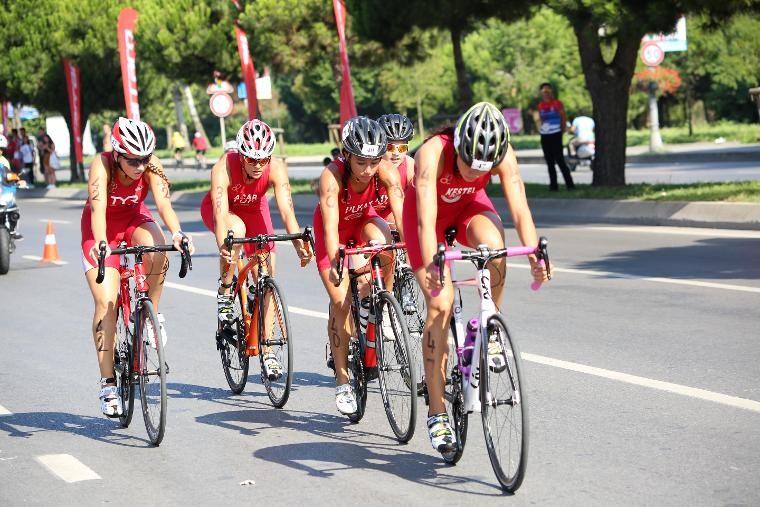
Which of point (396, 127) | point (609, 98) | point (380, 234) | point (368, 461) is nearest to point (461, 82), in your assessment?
point (609, 98)

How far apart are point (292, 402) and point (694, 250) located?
8.72 m

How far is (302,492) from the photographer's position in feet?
22.0

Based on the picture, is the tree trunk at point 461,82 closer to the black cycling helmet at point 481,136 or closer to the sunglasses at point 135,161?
the sunglasses at point 135,161

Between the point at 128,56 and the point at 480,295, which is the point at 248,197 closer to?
the point at 480,295

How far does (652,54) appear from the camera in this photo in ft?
114

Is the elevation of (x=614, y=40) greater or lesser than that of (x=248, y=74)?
lesser

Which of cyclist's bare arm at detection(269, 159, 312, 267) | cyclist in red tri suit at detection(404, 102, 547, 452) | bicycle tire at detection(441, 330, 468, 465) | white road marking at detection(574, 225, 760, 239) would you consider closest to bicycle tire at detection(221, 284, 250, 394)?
cyclist's bare arm at detection(269, 159, 312, 267)

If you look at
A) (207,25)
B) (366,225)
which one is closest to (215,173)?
(366,225)

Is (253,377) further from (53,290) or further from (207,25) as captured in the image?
(207,25)

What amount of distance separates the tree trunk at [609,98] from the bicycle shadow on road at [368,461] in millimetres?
17599

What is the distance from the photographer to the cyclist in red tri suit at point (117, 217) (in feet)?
26.8

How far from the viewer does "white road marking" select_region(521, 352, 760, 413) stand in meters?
8.16

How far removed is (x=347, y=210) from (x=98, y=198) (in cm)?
149

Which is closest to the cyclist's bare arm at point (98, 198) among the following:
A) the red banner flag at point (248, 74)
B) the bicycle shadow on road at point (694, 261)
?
the bicycle shadow on road at point (694, 261)
